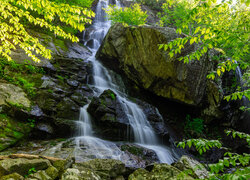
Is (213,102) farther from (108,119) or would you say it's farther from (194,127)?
(108,119)

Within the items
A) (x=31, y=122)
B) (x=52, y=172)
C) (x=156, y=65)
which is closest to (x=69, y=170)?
(x=52, y=172)

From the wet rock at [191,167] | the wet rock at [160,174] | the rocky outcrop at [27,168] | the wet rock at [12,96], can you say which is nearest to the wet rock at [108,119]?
the wet rock at [12,96]

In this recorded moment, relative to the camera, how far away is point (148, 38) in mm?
9688

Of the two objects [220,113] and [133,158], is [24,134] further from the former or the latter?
[220,113]

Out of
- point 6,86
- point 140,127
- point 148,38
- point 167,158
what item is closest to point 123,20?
point 148,38

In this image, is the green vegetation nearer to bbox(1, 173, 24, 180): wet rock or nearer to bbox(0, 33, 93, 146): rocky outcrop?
bbox(0, 33, 93, 146): rocky outcrop

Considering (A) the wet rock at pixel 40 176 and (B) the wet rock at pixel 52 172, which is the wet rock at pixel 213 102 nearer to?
(B) the wet rock at pixel 52 172

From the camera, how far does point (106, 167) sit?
3.68m

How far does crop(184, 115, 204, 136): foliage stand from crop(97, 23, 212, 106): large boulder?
2033mm

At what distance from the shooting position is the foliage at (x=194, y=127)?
11408mm

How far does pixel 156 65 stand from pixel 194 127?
5602mm

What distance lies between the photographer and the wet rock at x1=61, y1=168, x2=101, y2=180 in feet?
9.12

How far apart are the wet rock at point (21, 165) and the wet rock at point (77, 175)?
29.3 inches

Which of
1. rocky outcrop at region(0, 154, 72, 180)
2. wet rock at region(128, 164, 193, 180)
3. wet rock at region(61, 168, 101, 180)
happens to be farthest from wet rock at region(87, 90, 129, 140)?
wet rock at region(61, 168, 101, 180)
